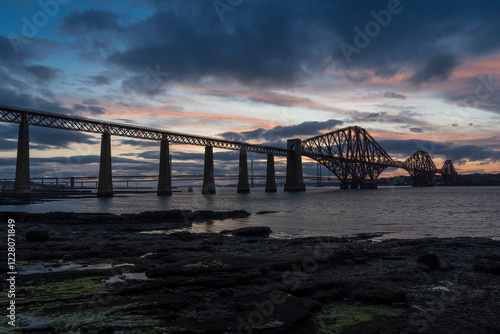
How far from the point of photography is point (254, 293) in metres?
6.82

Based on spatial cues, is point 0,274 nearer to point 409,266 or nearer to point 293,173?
point 409,266

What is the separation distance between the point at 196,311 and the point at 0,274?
596 centimetres

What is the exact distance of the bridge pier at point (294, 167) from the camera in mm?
129500

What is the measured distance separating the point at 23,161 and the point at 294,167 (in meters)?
92.4

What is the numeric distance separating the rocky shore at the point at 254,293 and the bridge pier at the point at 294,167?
117 metres

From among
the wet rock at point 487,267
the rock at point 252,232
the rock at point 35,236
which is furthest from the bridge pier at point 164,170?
the wet rock at point 487,267

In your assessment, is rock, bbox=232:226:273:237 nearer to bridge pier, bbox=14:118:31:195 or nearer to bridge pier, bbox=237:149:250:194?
bridge pier, bbox=14:118:31:195

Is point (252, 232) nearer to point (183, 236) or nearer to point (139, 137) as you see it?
point (183, 236)

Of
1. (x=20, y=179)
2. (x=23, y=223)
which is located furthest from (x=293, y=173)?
(x=23, y=223)

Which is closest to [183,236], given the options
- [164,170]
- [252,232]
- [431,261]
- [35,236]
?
[252,232]

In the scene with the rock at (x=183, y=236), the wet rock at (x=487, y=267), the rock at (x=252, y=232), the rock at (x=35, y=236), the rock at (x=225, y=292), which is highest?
the rock at (x=225, y=292)

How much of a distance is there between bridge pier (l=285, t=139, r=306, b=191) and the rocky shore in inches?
4612

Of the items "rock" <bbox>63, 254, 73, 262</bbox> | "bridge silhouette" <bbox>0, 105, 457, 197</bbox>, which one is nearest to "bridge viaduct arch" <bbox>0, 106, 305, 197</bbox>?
"bridge silhouette" <bbox>0, 105, 457, 197</bbox>

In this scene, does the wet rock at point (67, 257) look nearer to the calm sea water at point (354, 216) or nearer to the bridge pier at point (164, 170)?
the calm sea water at point (354, 216)
